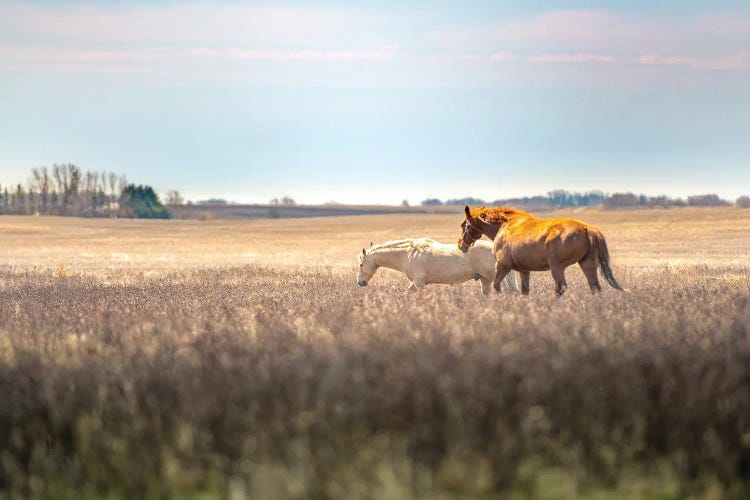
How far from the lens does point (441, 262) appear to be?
57.3 ft

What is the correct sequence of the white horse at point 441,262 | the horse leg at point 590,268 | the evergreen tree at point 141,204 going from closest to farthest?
the horse leg at point 590,268
the white horse at point 441,262
the evergreen tree at point 141,204

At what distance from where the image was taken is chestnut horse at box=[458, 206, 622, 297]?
1430 centimetres

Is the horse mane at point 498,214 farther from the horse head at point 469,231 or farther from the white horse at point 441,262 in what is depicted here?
the white horse at point 441,262

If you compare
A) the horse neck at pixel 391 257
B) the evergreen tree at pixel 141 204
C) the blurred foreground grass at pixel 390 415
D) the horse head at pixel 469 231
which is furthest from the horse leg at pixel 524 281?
the evergreen tree at pixel 141 204

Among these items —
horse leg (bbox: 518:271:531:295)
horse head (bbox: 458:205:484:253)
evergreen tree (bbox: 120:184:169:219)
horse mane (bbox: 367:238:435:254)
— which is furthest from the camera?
evergreen tree (bbox: 120:184:169:219)

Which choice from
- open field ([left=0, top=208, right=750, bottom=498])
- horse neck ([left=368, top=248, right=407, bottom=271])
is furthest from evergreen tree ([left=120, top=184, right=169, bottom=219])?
open field ([left=0, top=208, right=750, bottom=498])

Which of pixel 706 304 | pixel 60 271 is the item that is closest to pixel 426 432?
pixel 706 304

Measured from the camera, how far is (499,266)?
49.8 feet

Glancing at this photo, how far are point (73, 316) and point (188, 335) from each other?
2976 millimetres

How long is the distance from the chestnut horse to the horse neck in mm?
2793

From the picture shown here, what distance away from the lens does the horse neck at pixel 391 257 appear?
703 inches

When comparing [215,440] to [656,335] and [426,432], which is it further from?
[656,335]

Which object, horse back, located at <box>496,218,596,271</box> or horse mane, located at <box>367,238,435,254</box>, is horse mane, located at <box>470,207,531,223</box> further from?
horse mane, located at <box>367,238,435,254</box>

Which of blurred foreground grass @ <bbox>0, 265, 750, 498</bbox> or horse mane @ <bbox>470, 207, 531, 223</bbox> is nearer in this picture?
blurred foreground grass @ <bbox>0, 265, 750, 498</bbox>
